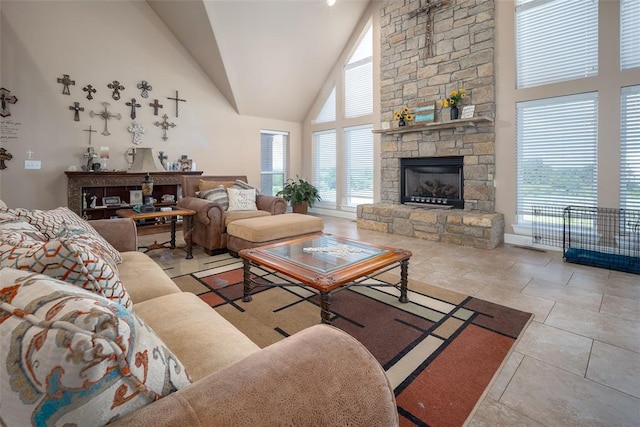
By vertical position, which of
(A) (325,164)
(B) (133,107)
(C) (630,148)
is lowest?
(C) (630,148)

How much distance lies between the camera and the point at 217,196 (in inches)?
167

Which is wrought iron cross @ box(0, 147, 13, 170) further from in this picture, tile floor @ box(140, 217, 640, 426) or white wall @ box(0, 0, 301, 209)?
tile floor @ box(140, 217, 640, 426)

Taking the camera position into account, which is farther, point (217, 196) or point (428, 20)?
point (428, 20)

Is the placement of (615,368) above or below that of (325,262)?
below

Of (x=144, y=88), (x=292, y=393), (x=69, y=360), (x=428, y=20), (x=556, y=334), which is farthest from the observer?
(x=144, y=88)

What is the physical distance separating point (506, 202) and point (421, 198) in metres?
1.27

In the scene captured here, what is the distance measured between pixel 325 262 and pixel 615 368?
167 centimetres

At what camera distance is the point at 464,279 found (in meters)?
2.98

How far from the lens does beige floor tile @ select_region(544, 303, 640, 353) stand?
191 cm

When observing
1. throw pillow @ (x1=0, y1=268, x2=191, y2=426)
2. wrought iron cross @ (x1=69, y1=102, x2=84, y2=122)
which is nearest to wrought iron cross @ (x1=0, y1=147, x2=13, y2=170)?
wrought iron cross @ (x1=69, y1=102, x2=84, y2=122)

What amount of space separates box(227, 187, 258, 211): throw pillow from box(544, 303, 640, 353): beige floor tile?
3.44m

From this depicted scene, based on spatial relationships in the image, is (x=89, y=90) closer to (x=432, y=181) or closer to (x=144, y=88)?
(x=144, y=88)

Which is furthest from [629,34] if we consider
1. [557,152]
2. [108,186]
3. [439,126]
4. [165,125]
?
[108,186]

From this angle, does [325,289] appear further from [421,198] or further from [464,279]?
[421,198]
